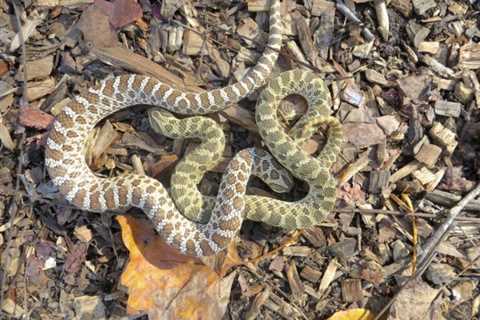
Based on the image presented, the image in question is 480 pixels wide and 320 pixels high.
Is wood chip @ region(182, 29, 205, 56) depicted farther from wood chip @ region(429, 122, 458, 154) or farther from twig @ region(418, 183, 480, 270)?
twig @ region(418, 183, 480, 270)

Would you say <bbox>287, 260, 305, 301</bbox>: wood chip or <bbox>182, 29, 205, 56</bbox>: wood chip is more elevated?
<bbox>182, 29, 205, 56</bbox>: wood chip

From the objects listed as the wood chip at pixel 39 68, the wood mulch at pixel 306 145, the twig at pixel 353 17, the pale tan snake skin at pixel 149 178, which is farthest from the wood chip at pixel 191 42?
the twig at pixel 353 17

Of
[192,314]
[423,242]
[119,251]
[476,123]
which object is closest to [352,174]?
[423,242]

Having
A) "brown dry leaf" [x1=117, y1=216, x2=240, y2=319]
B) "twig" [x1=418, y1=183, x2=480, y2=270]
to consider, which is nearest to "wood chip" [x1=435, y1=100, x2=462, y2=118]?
"twig" [x1=418, y1=183, x2=480, y2=270]

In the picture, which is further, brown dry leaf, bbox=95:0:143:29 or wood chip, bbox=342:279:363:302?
brown dry leaf, bbox=95:0:143:29

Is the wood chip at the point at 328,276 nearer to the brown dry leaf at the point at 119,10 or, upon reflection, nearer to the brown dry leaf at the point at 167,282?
the brown dry leaf at the point at 167,282

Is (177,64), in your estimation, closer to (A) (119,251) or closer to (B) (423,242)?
(A) (119,251)
